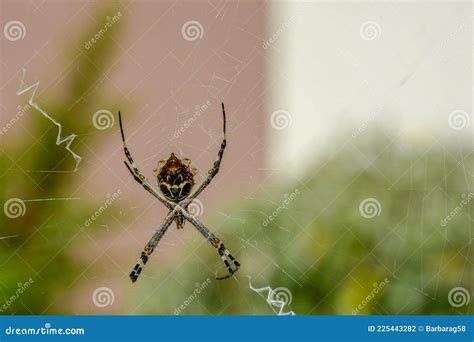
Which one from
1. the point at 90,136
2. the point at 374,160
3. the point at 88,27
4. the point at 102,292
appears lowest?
the point at 102,292

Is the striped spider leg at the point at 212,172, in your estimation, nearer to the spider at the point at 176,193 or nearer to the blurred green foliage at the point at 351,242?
the spider at the point at 176,193

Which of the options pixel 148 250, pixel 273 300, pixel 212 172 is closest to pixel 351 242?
pixel 273 300

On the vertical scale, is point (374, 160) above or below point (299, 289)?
above

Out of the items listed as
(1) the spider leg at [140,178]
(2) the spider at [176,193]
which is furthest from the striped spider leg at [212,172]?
(1) the spider leg at [140,178]

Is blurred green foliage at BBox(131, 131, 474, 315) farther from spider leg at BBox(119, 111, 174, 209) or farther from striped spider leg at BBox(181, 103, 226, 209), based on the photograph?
spider leg at BBox(119, 111, 174, 209)

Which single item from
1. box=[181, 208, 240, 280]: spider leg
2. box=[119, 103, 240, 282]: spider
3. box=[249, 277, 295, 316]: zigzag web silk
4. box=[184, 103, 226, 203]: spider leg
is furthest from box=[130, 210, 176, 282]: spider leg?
box=[249, 277, 295, 316]: zigzag web silk

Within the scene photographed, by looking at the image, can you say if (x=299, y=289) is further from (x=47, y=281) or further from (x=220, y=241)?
(x=47, y=281)

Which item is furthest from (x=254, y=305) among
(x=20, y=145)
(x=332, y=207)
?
(x=20, y=145)

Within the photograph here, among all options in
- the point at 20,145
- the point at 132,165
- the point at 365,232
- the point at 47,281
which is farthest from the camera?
the point at 365,232
